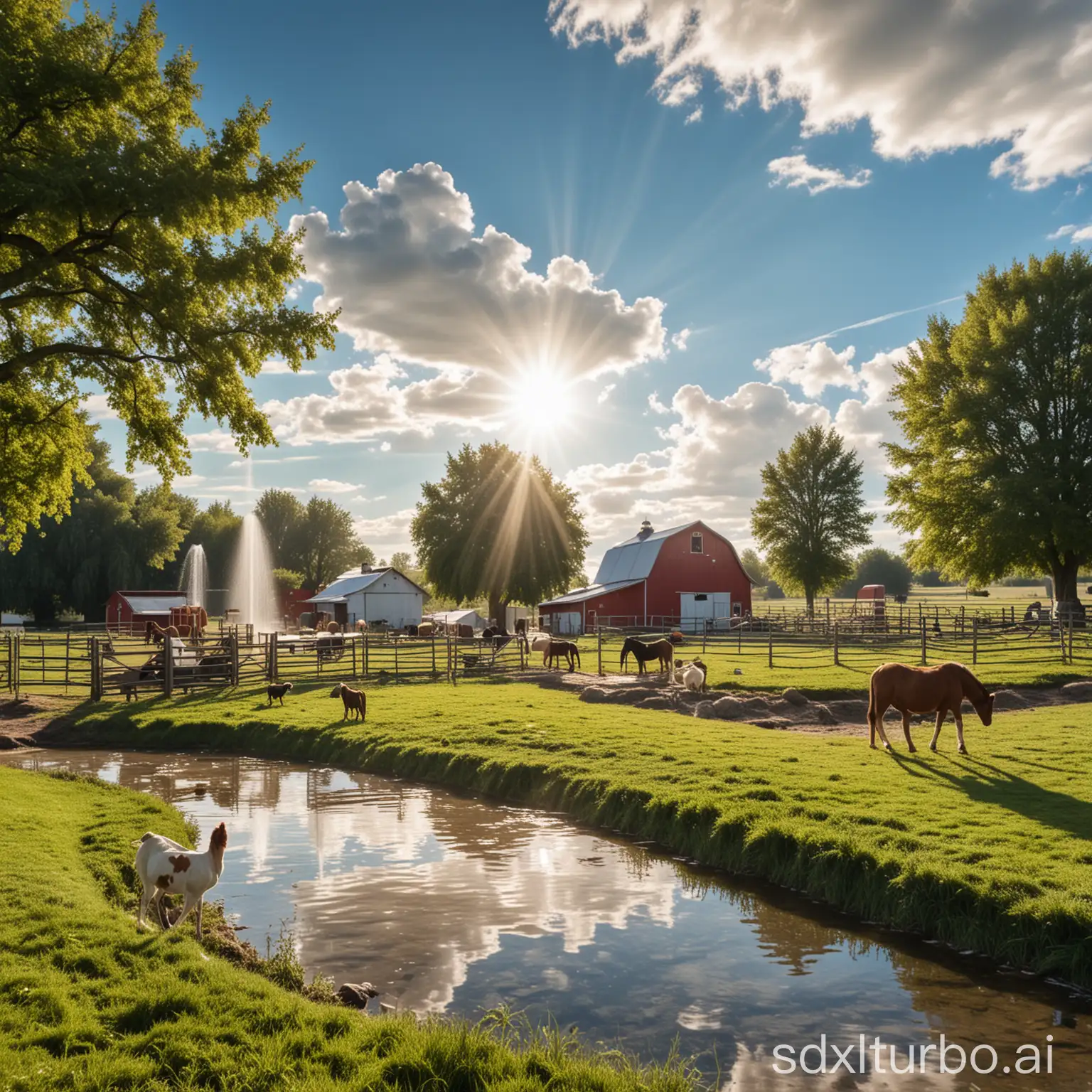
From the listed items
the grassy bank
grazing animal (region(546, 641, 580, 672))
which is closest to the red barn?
grazing animal (region(546, 641, 580, 672))

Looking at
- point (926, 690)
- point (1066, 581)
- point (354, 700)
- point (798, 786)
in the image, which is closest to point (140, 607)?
point (354, 700)

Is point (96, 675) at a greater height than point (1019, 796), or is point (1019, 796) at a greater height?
point (96, 675)

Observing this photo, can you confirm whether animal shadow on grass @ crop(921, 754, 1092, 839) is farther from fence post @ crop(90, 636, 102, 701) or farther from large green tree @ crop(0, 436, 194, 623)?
large green tree @ crop(0, 436, 194, 623)

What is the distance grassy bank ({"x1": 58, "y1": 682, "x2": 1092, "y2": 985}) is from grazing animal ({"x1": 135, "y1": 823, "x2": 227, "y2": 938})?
6619 mm

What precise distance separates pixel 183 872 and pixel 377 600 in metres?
68.5

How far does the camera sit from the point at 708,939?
915 cm

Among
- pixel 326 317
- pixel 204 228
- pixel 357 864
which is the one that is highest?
pixel 204 228

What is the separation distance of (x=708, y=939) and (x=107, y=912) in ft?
20.1

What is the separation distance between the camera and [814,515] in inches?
2724

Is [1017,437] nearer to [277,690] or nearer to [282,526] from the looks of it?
[277,690]

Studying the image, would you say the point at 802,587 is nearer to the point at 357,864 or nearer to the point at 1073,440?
the point at 1073,440

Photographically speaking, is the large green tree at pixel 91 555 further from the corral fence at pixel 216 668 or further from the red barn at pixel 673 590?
the corral fence at pixel 216 668

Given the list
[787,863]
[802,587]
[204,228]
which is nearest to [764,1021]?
[787,863]

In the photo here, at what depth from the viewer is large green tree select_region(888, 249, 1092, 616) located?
38.3 m
